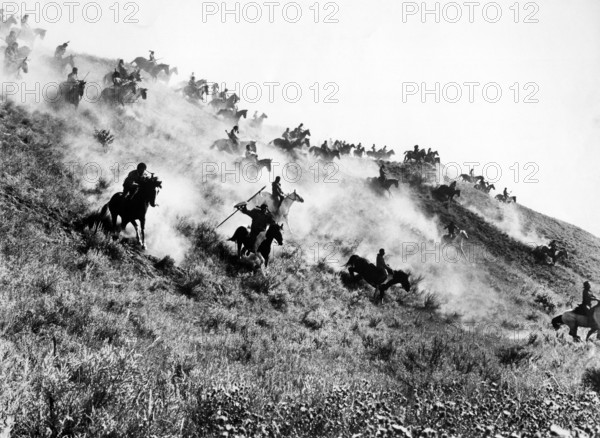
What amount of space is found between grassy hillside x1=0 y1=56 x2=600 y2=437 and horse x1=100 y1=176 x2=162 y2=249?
65 cm

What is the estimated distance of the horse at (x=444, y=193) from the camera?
3628 centimetres

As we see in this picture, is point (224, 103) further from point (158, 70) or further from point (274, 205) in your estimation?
point (274, 205)

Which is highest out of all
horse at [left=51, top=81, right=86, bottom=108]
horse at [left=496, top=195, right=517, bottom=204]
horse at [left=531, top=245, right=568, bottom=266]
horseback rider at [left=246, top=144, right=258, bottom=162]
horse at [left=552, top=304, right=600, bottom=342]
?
horse at [left=51, top=81, right=86, bottom=108]

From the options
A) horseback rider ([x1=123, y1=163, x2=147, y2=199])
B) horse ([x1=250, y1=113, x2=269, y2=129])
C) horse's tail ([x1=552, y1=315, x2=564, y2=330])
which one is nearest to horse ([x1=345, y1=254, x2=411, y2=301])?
horse's tail ([x1=552, y1=315, x2=564, y2=330])

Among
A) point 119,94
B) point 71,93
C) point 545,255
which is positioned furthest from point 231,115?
point 545,255

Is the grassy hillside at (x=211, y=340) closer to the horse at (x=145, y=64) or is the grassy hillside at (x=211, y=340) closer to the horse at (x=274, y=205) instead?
the horse at (x=274, y=205)

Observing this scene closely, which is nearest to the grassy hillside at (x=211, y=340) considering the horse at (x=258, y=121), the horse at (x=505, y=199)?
the horse at (x=258, y=121)

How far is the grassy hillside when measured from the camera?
3.40m

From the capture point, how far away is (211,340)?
7227 mm

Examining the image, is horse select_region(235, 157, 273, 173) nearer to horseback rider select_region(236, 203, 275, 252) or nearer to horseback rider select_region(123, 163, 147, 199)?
horseback rider select_region(236, 203, 275, 252)

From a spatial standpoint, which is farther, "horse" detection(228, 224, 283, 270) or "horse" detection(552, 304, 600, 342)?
"horse" detection(552, 304, 600, 342)

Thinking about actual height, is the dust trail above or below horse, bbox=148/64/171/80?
below

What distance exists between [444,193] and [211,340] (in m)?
33.5

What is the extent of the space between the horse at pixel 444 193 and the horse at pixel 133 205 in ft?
101
